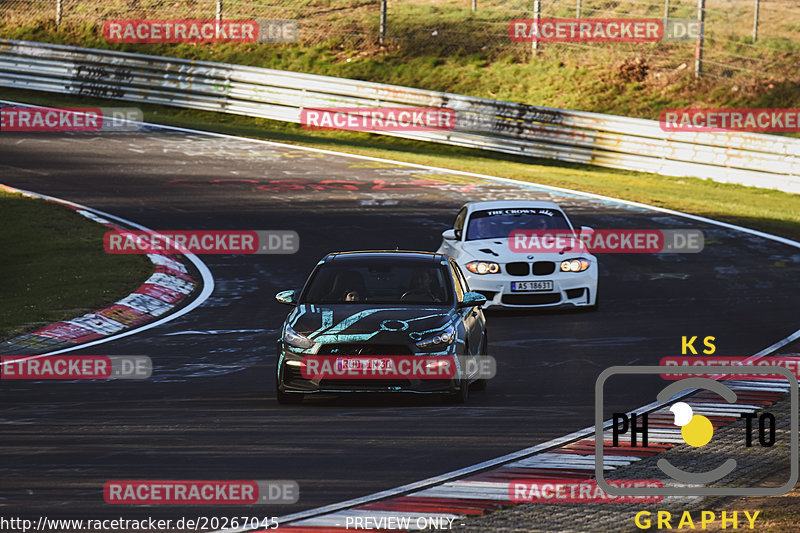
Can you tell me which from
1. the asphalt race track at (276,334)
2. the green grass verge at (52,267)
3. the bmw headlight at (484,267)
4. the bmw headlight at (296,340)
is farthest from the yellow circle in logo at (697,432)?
the green grass verge at (52,267)

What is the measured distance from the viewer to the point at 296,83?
34500mm

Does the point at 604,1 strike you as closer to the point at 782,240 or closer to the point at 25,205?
the point at 782,240

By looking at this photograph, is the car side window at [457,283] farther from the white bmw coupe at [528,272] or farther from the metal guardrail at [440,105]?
the metal guardrail at [440,105]

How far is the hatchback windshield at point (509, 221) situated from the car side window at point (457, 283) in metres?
5.45

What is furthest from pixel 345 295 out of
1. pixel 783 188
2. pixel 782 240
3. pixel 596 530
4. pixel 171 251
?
pixel 783 188

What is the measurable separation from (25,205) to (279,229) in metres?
4.86

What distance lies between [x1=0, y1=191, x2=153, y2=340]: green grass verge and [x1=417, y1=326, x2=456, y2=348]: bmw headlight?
6.62m

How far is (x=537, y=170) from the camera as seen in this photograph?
100 ft

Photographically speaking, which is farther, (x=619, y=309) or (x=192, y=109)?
(x=192, y=109)

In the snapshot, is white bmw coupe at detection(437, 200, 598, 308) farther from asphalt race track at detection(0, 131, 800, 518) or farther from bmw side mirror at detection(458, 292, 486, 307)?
bmw side mirror at detection(458, 292, 486, 307)

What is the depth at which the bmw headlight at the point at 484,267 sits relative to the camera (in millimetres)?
17734

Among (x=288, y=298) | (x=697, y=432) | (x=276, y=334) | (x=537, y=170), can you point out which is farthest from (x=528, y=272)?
(x=537, y=170)

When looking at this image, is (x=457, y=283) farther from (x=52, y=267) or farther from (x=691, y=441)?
(x=52, y=267)

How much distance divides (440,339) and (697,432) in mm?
2466
